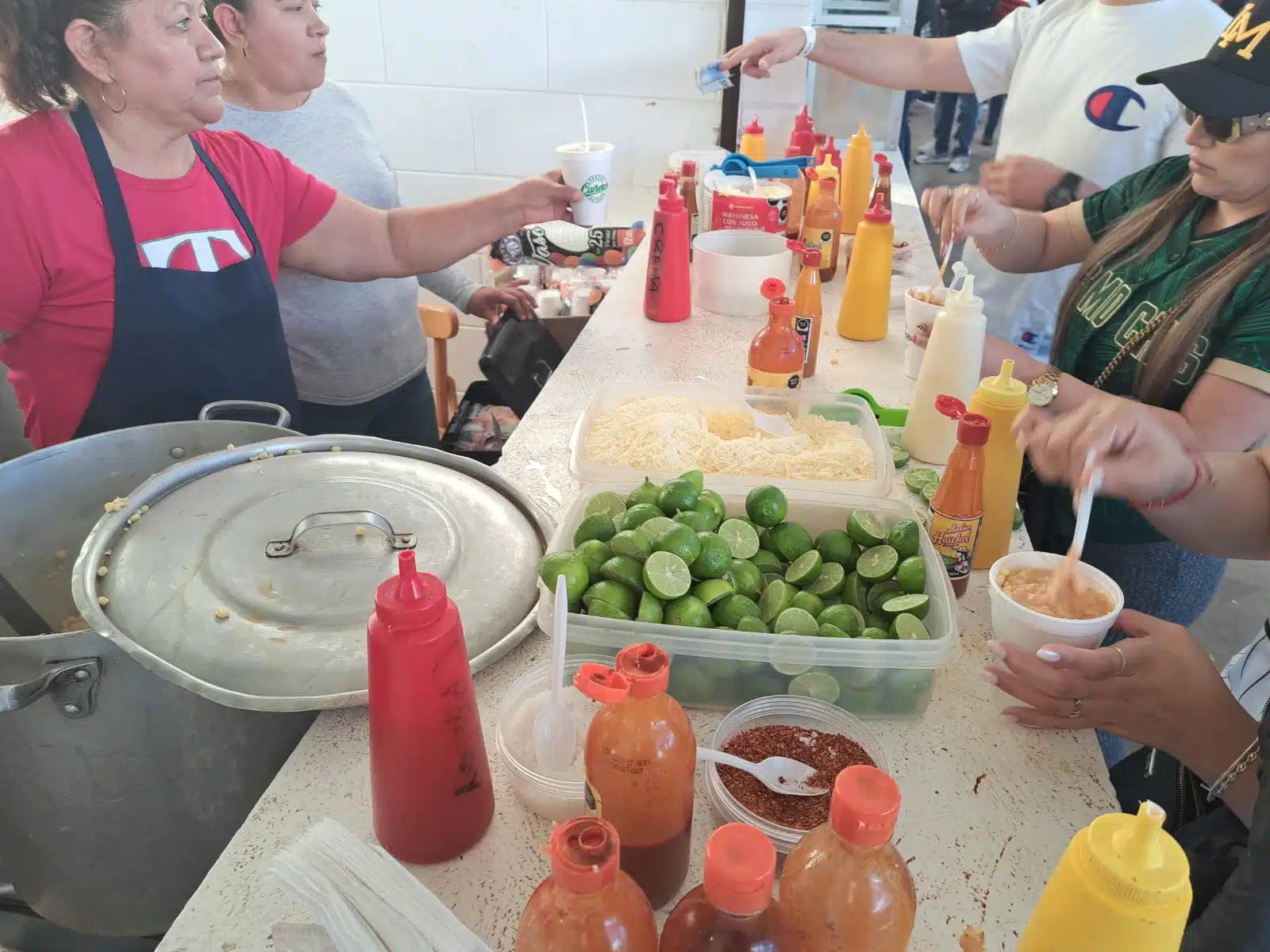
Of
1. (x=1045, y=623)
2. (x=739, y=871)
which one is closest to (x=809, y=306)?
(x=1045, y=623)

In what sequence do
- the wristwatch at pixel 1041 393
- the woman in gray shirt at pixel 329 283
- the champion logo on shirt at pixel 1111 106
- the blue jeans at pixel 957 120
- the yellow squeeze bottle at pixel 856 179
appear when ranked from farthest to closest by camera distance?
the blue jeans at pixel 957 120
the yellow squeeze bottle at pixel 856 179
the champion logo on shirt at pixel 1111 106
the woman in gray shirt at pixel 329 283
the wristwatch at pixel 1041 393

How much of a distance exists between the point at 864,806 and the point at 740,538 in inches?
21.6

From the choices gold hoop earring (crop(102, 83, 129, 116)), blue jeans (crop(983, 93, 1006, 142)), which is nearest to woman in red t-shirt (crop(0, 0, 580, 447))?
gold hoop earring (crop(102, 83, 129, 116))

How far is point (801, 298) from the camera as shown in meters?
1.78

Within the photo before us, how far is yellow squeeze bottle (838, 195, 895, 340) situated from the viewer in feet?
6.36

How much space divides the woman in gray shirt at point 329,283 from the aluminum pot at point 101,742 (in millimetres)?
840

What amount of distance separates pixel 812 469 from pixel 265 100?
153cm

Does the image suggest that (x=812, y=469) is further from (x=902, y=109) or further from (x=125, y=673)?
(x=902, y=109)

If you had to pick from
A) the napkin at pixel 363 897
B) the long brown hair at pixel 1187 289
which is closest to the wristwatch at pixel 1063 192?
the long brown hair at pixel 1187 289

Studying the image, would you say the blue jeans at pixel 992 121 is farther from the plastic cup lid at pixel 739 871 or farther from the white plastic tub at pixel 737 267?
the plastic cup lid at pixel 739 871

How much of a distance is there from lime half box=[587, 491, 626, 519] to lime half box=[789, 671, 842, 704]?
12.8 inches

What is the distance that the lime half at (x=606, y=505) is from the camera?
116cm

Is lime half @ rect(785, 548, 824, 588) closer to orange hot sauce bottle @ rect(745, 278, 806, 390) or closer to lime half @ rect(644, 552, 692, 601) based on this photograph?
lime half @ rect(644, 552, 692, 601)

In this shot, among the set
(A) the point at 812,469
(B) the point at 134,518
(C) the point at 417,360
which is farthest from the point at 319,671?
(C) the point at 417,360
